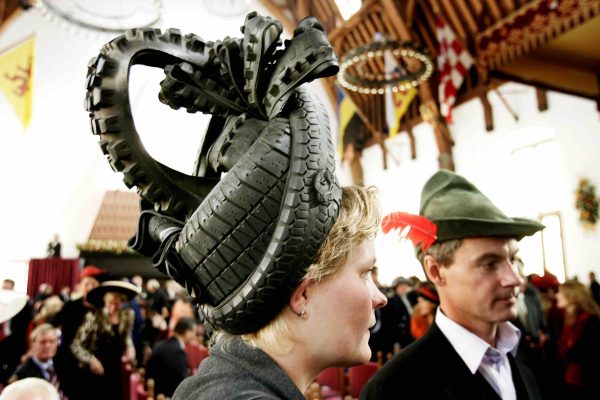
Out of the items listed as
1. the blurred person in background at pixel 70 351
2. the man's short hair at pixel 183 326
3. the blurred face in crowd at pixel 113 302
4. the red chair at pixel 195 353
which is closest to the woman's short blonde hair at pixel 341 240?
the blurred person in background at pixel 70 351

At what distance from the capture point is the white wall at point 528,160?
873 centimetres

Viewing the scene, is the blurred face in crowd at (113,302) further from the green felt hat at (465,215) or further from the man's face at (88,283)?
the green felt hat at (465,215)

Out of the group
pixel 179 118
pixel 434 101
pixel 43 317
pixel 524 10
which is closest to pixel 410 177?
pixel 434 101

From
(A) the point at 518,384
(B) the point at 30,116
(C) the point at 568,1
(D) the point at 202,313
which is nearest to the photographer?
(D) the point at 202,313

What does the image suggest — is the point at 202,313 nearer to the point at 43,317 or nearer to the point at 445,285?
the point at 445,285

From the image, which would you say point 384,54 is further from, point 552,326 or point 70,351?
point 70,351

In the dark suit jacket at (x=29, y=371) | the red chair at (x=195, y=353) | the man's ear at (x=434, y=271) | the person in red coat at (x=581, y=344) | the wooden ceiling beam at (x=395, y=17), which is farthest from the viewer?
the wooden ceiling beam at (x=395, y=17)

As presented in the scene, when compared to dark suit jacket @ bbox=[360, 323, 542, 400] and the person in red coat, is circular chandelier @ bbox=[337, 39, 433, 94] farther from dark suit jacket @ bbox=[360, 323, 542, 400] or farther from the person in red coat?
dark suit jacket @ bbox=[360, 323, 542, 400]

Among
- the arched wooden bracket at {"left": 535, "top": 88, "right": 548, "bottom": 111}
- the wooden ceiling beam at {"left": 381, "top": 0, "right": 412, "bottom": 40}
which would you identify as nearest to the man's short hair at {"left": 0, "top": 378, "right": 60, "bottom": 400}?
the arched wooden bracket at {"left": 535, "top": 88, "right": 548, "bottom": 111}

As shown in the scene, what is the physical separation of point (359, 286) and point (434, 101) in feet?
38.2

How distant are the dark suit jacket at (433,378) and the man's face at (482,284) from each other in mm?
125

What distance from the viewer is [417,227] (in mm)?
1729

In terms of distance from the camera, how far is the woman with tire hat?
879 millimetres

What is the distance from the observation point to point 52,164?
501 inches
